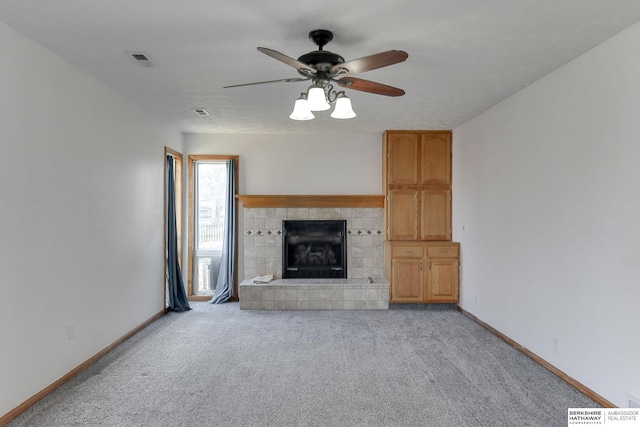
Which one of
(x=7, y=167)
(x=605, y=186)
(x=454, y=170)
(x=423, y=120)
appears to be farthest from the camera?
(x=454, y=170)

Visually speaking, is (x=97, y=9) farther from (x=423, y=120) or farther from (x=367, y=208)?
(x=367, y=208)

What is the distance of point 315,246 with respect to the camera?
574cm

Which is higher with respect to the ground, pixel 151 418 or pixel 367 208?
pixel 367 208

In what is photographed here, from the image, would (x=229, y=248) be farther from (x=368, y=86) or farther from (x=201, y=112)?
(x=368, y=86)

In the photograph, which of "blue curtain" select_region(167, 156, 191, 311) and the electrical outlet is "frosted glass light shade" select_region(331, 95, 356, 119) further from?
"blue curtain" select_region(167, 156, 191, 311)

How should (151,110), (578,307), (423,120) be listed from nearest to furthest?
1. (578,307)
2. (151,110)
3. (423,120)

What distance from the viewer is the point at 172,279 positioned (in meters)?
5.05

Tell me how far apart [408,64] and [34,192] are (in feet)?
9.79

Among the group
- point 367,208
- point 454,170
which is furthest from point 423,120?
point 367,208

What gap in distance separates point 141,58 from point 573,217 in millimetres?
3648

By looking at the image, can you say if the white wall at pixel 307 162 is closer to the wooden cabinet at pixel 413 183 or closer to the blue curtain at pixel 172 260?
the wooden cabinet at pixel 413 183

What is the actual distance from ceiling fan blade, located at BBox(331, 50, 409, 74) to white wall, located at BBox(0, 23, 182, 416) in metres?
2.17

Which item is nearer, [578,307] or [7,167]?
[7,167]

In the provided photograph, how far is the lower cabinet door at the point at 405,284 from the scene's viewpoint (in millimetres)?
5262
